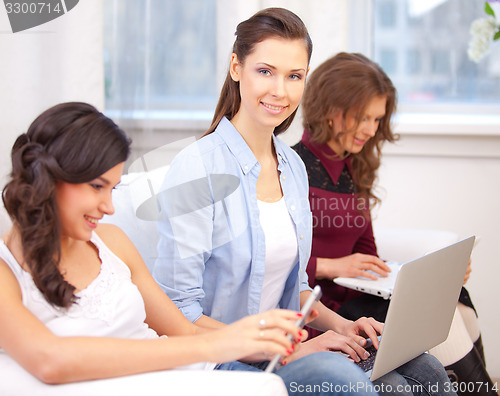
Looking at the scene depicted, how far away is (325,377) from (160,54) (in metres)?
1.48

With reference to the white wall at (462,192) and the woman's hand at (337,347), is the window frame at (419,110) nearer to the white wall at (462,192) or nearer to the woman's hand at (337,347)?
the white wall at (462,192)

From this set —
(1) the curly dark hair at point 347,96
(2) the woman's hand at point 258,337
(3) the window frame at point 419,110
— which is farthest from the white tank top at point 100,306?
(3) the window frame at point 419,110

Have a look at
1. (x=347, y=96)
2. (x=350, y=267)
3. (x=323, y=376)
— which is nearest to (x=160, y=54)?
(x=347, y=96)

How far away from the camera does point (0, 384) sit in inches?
36.2

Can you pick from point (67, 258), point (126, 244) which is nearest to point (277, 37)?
point (126, 244)

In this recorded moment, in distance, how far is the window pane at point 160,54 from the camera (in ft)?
6.82

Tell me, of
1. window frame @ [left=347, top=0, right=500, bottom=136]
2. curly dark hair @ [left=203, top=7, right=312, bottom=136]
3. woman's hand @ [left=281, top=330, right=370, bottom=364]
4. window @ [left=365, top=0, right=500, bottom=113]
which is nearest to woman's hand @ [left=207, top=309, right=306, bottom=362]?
woman's hand @ [left=281, top=330, right=370, bottom=364]

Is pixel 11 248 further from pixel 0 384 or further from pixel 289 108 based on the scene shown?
pixel 289 108

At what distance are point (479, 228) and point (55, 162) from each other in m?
2.02

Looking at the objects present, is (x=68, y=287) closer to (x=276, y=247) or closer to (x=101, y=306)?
(x=101, y=306)

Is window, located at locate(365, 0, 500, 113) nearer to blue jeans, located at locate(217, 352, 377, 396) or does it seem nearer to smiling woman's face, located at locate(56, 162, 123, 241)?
blue jeans, located at locate(217, 352, 377, 396)

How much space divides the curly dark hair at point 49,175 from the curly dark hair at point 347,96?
1008mm

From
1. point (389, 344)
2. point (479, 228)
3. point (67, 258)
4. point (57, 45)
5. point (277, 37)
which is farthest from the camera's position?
point (479, 228)

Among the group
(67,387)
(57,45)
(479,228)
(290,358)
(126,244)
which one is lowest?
(479,228)
